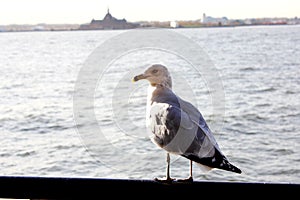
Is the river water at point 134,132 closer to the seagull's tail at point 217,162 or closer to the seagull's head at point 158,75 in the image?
the seagull's head at point 158,75

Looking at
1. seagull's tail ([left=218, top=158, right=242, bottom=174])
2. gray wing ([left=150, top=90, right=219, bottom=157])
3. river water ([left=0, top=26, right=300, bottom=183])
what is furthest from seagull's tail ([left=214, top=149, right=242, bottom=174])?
river water ([left=0, top=26, right=300, bottom=183])

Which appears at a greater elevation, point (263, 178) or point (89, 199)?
point (89, 199)

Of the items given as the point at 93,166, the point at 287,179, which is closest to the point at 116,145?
the point at 93,166

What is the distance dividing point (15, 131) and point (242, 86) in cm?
846

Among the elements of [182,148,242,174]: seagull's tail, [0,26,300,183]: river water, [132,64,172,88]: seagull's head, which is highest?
[132,64,172,88]: seagull's head

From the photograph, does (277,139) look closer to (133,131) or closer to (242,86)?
(133,131)

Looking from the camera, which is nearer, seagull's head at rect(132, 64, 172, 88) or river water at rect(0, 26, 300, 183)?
seagull's head at rect(132, 64, 172, 88)

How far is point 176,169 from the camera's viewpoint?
26.4ft

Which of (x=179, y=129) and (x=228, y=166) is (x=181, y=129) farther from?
(x=228, y=166)

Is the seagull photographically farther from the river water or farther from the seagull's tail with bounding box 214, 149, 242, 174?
the river water

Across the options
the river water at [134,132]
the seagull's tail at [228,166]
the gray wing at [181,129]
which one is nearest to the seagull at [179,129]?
the gray wing at [181,129]

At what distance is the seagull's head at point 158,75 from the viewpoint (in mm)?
3061

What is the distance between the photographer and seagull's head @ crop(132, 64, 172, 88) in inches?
120

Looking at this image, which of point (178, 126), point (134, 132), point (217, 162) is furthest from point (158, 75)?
point (134, 132)
